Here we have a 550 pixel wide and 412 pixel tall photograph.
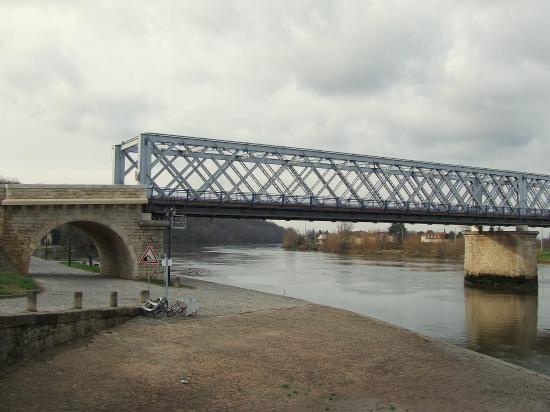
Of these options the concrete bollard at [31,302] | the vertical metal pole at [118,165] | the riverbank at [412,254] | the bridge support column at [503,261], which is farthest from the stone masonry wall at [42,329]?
the riverbank at [412,254]

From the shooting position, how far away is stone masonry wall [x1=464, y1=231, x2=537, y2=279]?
55094 millimetres

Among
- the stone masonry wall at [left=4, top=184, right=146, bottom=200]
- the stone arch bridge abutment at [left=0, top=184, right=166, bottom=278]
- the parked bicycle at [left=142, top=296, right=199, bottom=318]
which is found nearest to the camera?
the parked bicycle at [left=142, top=296, right=199, bottom=318]

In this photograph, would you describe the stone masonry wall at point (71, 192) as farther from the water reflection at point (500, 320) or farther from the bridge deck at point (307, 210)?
the water reflection at point (500, 320)

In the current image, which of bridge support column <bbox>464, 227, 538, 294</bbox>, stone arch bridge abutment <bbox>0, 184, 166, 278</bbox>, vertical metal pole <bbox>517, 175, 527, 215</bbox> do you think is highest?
vertical metal pole <bbox>517, 175, 527, 215</bbox>

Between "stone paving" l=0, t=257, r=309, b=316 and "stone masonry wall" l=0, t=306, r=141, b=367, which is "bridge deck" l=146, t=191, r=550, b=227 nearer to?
"stone paving" l=0, t=257, r=309, b=316

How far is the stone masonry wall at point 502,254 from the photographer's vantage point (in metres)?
55.1

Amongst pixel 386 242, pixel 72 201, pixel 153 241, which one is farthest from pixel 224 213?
pixel 386 242

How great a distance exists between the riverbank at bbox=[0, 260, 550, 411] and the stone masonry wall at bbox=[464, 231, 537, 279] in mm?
40988

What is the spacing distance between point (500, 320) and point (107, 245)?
1076 inches

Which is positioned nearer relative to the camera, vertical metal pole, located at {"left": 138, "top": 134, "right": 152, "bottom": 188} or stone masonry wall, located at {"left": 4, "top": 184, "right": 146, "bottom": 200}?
stone masonry wall, located at {"left": 4, "top": 184, "right": 146, "bottom": 200}

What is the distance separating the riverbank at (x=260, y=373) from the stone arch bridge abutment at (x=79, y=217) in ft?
48.4

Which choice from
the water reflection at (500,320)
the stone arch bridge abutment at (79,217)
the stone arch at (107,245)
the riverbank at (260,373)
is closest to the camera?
the riverbank at (260,373)

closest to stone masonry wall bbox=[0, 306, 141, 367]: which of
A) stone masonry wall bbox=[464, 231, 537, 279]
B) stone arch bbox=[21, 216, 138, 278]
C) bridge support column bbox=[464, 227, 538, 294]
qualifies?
stone arch bbox=[21, 216, 138, 278]

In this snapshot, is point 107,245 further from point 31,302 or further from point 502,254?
point 502,254
